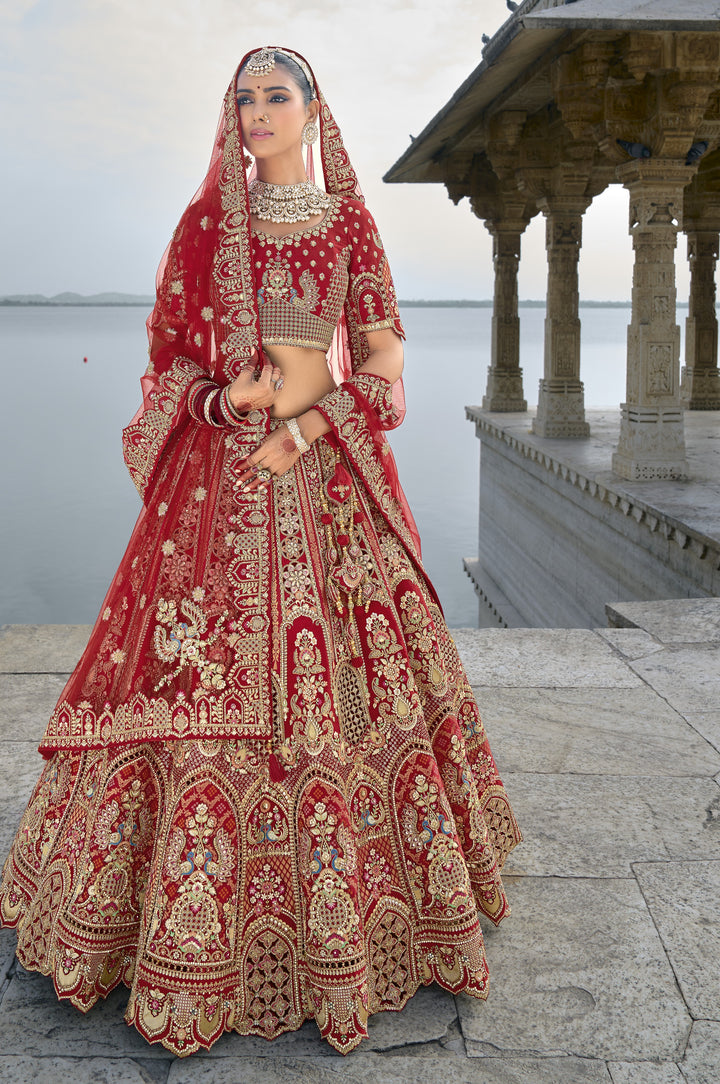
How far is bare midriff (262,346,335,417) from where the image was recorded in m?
1.90

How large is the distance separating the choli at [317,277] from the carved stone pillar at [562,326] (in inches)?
362

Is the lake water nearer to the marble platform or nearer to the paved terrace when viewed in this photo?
the marble platform

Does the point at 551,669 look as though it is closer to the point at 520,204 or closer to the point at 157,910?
the point at 157,910

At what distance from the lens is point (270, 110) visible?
1.87 metres

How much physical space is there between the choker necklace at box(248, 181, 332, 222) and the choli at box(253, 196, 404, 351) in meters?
0.03

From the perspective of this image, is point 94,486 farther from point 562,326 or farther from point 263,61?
point 263,61

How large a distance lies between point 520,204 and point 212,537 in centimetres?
1251

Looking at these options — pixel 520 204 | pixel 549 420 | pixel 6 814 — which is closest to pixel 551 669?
pixel 6 814

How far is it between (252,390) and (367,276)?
1.13ft

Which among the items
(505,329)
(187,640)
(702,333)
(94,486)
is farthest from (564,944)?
(94,486)

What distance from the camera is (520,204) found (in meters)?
13.3

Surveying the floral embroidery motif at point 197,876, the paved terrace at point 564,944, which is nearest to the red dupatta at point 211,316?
the floral embroidery motif at point 197,876

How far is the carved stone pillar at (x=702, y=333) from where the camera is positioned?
44.3ft

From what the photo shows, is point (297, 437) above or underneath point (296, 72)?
underneath
